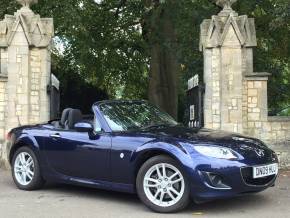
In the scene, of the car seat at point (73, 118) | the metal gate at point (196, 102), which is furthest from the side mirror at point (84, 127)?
the metal gate at point (196, 102)

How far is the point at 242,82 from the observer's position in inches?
468

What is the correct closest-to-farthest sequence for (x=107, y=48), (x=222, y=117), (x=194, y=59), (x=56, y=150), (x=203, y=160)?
(x=203, y=160)
(x=56, y=150)
(x=222, y=117)
(x=194, y=59)
(x=107, y=48)

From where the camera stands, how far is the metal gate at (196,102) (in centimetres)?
1234

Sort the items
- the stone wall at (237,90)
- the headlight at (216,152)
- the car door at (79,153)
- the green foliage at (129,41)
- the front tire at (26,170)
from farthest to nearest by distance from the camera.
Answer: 1. the green foliage at (129,41)
2. the stone wall at (237,90)
3. the front tire at (26,170)
4. the car door at (79,153)
5. the headlight at (216,152)

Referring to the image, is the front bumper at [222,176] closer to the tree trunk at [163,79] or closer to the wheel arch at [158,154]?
the wheel arch at [158,154]

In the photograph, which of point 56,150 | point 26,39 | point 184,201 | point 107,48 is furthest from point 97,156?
point 107,48

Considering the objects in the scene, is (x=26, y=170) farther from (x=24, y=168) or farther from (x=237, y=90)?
(x=237, y=90)

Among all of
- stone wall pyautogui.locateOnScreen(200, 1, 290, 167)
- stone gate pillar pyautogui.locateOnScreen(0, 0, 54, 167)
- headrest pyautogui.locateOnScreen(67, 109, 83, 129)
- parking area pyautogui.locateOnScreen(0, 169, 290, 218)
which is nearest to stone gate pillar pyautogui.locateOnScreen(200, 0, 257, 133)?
stone wall pyautogui.locateOnScreen(200, 1, 290, 167)

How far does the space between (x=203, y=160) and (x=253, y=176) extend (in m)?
0.70

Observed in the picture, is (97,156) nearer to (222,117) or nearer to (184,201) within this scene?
(184,201)

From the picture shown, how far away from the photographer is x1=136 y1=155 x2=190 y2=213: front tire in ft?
23.4

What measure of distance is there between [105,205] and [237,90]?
5053 millimetres

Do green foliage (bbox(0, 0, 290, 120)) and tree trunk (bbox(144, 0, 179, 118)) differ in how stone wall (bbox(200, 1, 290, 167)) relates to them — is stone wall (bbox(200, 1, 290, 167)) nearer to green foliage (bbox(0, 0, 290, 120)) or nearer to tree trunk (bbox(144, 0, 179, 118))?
green foliage (bbox(0, 0, 290, 120))

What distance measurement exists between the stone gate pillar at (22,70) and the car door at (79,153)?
3859mm
